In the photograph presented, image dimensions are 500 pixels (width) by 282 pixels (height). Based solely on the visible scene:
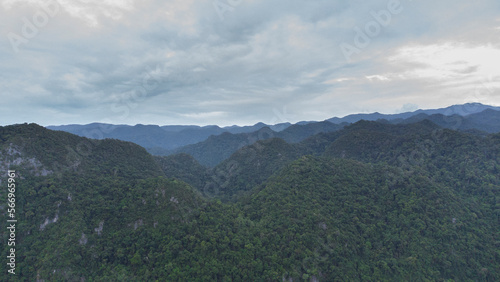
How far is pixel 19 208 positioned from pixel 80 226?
13.6 metres

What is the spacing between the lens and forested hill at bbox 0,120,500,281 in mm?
43062

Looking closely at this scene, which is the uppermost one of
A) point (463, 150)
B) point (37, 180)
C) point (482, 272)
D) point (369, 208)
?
A: point (37, 180)

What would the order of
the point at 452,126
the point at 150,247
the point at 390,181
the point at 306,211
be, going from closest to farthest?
the point at 150,247, the point at 306,211, the point at 390,181, the point at 452,126

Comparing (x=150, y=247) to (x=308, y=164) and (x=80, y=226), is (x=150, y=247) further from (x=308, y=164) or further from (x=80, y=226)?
(x=308, y=164)

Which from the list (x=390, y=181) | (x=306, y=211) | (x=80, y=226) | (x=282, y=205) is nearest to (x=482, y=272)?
(x=390, y=181)

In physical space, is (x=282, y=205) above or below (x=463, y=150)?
below

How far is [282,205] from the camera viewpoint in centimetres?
6175

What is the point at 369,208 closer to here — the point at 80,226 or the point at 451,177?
the point at 451,177

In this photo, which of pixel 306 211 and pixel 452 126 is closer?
pixel 306 211

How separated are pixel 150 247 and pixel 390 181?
7381 centimetres

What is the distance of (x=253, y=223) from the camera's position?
57.5 meters

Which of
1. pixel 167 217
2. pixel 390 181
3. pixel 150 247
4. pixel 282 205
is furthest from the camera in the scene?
pixel 390 181

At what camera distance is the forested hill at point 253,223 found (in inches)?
1695

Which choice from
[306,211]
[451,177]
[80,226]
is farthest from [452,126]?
[80,226]
